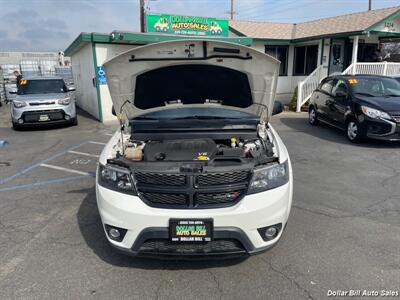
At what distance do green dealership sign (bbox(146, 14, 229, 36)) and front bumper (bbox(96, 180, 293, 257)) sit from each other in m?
14.0

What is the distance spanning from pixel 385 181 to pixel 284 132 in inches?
171

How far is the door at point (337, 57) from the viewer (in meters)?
15.7

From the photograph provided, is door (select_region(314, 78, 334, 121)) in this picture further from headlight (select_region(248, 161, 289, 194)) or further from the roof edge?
headlight (select_region(248, 161, 289, 194))

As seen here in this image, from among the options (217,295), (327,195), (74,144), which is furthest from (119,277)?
(74,144)

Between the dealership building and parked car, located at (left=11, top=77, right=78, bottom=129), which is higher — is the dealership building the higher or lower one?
the higher one

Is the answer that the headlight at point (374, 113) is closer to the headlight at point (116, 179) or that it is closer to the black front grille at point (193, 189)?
the black front grille at point (193, 189)

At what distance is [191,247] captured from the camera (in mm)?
2629

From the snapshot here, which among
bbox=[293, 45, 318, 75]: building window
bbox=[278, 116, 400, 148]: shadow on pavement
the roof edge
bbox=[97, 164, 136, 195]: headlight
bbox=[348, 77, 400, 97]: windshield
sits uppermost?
the roof edge

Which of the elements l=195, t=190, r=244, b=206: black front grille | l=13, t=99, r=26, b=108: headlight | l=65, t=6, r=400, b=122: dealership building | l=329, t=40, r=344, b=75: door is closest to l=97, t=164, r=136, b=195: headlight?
l=195, t=190, r=244, b=206: black front grille

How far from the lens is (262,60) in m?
3.37

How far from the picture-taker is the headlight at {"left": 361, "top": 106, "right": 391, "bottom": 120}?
23.5 feet

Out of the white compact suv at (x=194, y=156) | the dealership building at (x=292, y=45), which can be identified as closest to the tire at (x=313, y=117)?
the dealership building at (x=292, y=45)

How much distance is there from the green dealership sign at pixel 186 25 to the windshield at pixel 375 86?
956 cm

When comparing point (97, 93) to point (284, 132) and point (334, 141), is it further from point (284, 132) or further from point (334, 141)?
point (334, 141)
